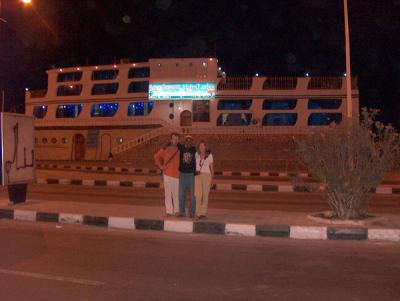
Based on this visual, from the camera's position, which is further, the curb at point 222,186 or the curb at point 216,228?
the curb at point 222,186

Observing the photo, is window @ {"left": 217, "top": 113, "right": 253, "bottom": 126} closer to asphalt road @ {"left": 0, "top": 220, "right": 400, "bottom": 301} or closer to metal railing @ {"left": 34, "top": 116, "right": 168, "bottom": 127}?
metal railing @ {"left": 34, "top": 116, "right": 168, "bottom": 127}

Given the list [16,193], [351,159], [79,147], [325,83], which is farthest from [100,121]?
[351,159]

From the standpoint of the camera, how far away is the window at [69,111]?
57.3 meters

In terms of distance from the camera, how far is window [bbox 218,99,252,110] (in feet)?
167

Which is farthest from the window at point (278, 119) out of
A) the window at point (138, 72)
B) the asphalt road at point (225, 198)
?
the asphalt road at point (225, 198)

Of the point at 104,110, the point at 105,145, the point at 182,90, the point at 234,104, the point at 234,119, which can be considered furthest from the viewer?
the point at 104,110

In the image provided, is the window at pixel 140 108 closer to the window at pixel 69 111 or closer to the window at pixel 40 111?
the window at pixel 69 111

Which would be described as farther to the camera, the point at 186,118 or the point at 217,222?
the point at 186,118

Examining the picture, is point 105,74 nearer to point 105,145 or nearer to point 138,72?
point 138,72

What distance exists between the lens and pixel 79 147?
187 ft

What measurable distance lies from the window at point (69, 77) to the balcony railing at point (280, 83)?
2020cm

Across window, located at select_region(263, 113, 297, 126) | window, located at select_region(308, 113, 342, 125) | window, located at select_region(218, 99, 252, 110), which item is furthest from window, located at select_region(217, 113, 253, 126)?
window, located at select_region(308, 113, 342, 125)

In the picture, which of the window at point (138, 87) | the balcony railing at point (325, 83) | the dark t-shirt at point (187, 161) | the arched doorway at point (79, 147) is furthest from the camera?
the arched doorway at point (79, 147)

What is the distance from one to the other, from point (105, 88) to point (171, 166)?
46.4 metres
